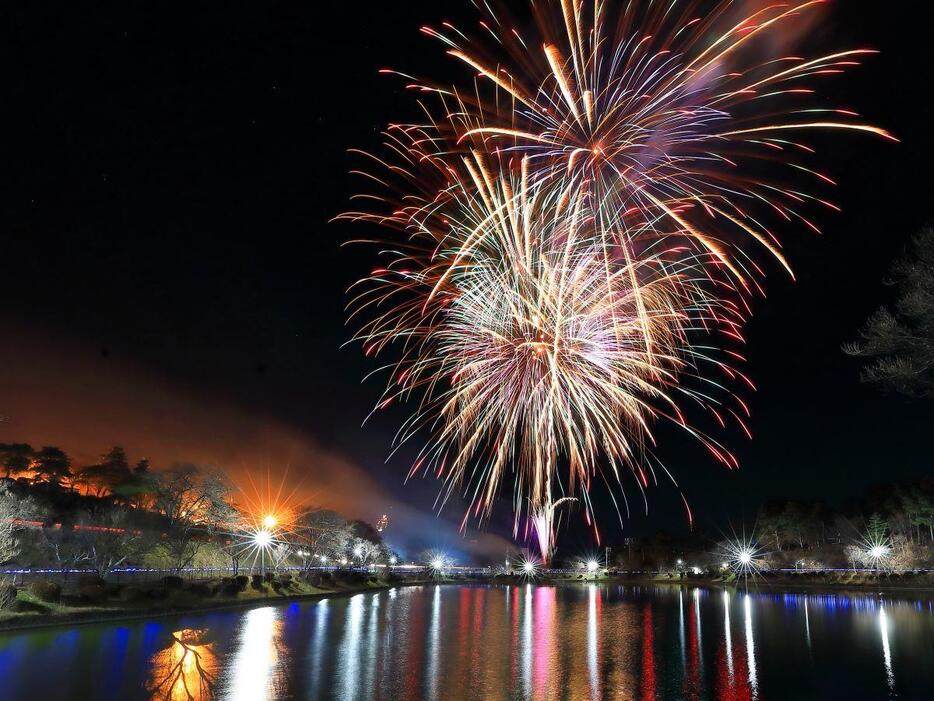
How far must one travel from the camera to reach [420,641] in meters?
24.4

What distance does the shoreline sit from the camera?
26.3 m

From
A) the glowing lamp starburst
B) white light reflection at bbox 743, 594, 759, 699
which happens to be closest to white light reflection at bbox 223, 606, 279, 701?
white light reflection at bbox 743, 594, 759, 699

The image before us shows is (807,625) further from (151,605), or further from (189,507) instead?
(189,507)

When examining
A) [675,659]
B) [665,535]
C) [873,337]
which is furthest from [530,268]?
[665,535]

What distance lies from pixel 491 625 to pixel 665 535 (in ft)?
355

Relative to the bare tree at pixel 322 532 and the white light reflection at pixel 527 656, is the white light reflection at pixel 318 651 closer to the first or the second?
the white light reflection at pixel 527 656

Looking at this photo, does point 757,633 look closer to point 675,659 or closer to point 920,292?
point 675,659

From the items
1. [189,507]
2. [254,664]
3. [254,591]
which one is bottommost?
[254,591]

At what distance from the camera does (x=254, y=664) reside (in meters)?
17.8

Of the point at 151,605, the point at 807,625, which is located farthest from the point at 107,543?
the point at 807,625

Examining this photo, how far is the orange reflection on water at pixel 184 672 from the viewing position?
13984mm

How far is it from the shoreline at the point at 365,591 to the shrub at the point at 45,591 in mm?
1234

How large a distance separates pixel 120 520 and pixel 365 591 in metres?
26.1

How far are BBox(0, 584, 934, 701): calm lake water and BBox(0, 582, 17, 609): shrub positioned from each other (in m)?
2.24
